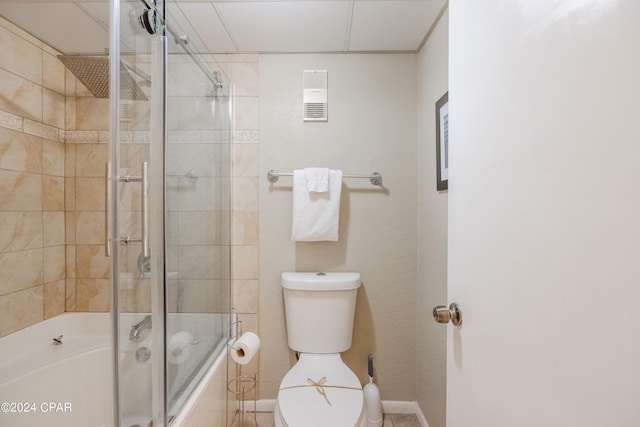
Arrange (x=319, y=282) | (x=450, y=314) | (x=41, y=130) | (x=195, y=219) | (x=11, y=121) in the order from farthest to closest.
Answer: (x=319, y=282) → (x=195, y=219) → (x=41, y=130) → (x=11, y=121) → (x=450, y=314)

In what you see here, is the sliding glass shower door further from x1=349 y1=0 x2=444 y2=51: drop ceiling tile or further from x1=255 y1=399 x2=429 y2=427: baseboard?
x1=349 y1=0 x2=444 y2=51: drop ceiling tile

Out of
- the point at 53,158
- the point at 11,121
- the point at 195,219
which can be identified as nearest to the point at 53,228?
the point at 53,158

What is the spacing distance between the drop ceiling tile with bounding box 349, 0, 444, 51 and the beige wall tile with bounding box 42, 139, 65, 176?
136cm

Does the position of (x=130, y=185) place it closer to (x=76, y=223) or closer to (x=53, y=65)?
(x=76, y=223)

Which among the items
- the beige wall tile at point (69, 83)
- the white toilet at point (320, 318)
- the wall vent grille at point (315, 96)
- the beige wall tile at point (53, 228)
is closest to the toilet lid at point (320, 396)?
the white toilet at point (320, 318)

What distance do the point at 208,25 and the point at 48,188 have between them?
3.44 ft

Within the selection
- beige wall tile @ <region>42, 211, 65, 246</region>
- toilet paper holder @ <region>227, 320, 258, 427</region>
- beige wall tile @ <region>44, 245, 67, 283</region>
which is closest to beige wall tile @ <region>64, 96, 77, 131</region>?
beige wall tile @ <region>42, 211, 65, 246</region>

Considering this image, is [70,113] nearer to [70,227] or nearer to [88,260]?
[70,227]

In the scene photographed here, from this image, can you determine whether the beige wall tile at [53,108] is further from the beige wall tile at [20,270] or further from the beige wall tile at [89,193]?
the beige wall tile at [20,270]

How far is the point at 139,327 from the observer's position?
0.91 metres

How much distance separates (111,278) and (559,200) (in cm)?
98

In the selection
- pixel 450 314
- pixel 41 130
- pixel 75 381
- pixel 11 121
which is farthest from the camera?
pixel 75 381

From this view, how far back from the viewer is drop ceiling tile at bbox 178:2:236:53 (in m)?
1.42

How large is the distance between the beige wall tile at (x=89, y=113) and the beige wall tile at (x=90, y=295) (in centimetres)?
58
